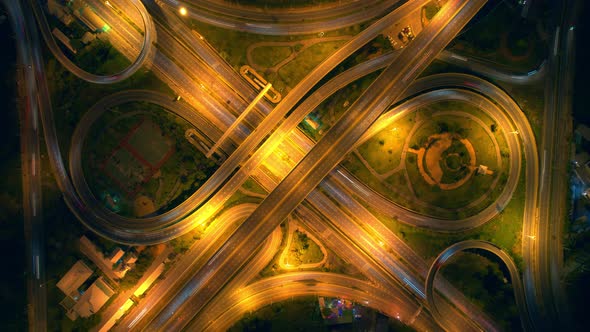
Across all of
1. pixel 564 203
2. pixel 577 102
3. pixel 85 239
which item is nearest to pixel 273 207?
pixel 85 239

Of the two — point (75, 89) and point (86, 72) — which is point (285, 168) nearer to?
point (86, 72)

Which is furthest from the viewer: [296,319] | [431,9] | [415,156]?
[415,156]

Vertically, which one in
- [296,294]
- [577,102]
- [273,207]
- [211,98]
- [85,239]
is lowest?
[85,239]

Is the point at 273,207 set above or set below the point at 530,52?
below

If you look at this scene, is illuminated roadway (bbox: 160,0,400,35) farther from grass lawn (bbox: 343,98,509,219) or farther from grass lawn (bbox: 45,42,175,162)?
grass lawn (bbox: 343,98,509,219)


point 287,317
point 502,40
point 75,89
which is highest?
point 502,40

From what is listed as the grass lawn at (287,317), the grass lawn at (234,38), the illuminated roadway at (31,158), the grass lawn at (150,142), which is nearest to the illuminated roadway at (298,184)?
the grass lawn at (287,317)

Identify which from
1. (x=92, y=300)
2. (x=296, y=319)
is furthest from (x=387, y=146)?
(x=92, y=300)

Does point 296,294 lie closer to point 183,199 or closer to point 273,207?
point 273,207
